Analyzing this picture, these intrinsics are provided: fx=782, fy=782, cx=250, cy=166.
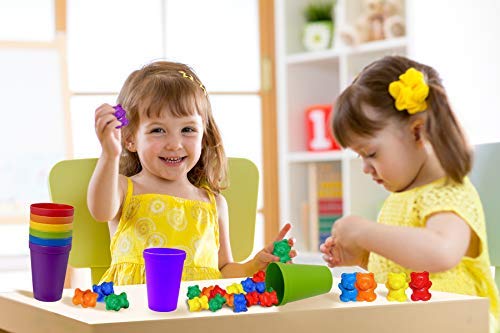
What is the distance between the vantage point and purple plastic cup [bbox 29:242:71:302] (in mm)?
1007

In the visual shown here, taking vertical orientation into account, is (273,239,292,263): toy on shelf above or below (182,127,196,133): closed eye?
below

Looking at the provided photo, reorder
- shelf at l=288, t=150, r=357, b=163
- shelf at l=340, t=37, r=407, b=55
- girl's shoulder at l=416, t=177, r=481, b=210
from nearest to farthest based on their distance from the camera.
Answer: girl's shoulder at l=416, t=177, r=481, b=210, shelf at l=340, t=37, r=407, b=55, shelf at l=288, t=150, r=357, b=163

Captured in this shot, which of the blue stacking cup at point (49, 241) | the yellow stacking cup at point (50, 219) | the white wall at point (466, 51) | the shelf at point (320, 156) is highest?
the white wall at point (466, 51)

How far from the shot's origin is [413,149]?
4.88ft

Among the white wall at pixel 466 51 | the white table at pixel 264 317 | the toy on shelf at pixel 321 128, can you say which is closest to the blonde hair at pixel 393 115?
the white table at pixel 264 317

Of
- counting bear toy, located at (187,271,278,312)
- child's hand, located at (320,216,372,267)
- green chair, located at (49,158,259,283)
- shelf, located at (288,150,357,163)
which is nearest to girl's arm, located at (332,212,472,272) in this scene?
child's hand, located at (320,216,372,267)

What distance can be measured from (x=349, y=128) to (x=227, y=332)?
678 millimetres

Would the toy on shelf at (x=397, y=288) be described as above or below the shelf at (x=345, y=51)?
below

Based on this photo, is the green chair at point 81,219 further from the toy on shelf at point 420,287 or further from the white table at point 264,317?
the toy on shelf at point 420,287

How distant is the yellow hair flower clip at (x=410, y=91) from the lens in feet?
4.65

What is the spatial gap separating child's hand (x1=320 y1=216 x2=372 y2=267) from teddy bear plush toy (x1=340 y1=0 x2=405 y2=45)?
1.72 m

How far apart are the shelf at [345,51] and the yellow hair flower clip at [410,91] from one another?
1647mm

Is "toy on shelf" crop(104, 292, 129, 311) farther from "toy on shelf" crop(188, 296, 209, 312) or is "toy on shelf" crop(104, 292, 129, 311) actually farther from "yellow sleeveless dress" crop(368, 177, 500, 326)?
"yellow sleeveless dress" crop(368, 177, 500, 326)

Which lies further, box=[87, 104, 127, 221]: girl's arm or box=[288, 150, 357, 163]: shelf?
box=[288, 150, 357, 163]: shelf
